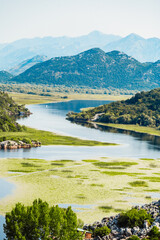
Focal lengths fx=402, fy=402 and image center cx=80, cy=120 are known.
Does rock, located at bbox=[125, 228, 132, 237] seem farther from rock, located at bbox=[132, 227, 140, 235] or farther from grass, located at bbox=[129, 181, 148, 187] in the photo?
grass, located at bbox=[129, 181, 148, 187]

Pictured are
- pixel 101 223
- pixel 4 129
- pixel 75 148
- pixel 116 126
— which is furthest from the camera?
pixel 116 126

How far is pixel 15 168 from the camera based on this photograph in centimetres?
7850

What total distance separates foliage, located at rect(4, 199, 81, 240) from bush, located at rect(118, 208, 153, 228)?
661 centimetres

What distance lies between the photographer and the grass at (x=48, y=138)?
4620 inches

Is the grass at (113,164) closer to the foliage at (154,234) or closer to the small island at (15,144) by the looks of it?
the small island at (15,144)

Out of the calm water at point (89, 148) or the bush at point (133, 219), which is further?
the calm water at point (89, 148)

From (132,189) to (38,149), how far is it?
45.3 meters

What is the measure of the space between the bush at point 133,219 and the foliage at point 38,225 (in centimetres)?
661

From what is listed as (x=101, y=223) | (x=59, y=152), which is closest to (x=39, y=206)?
(x=101, y=223)

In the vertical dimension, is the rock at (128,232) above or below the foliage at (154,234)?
below

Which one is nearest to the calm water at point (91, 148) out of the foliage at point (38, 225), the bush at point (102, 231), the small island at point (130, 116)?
the small island at point (130, 116)

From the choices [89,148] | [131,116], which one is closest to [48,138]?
[89,148]

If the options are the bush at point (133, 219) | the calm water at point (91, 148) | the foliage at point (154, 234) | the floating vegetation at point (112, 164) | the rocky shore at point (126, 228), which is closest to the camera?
the foliage at point (154, 234)

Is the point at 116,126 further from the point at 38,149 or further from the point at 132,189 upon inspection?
the point at 132,189
